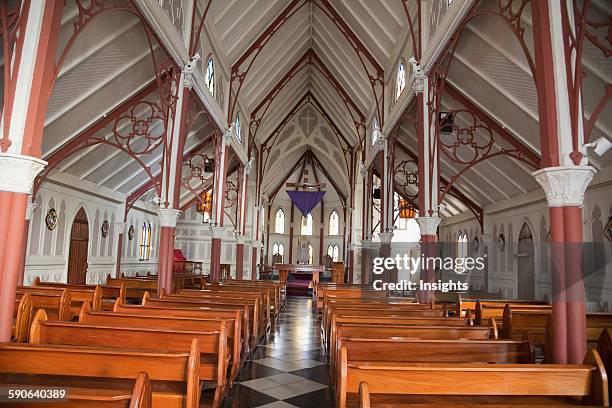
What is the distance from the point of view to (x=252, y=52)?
16.5 metres

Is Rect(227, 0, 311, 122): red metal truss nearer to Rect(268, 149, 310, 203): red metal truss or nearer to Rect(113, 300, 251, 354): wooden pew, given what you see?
Rect(113, 300, 251, 354): wooden pew

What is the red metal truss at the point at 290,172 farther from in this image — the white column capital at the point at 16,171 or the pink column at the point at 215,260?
the white column capital at the point at 16,171

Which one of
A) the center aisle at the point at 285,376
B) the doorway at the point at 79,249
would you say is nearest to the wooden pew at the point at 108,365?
the center aisle at the point at 285,376

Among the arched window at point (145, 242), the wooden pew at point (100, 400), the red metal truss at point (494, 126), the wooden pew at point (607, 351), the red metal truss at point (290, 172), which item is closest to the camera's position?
the wooden pew at point (100, 400)

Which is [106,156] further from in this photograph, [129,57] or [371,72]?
[371,72]

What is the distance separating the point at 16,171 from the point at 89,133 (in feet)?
26.9

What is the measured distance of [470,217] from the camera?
2086cm

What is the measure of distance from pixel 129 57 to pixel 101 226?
9376mm

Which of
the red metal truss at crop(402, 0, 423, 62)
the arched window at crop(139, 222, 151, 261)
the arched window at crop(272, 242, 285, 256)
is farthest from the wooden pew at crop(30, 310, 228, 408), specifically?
the arched window at crop(272, 242, 285, 256)

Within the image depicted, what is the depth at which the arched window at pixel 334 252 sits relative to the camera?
1398 inches

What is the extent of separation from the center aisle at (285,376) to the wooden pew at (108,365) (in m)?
2.27

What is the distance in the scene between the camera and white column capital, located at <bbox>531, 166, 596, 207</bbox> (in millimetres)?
4742

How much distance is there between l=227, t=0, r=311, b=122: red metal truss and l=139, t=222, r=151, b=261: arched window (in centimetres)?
973

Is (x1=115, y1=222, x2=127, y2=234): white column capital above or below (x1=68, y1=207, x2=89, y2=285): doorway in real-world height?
above
